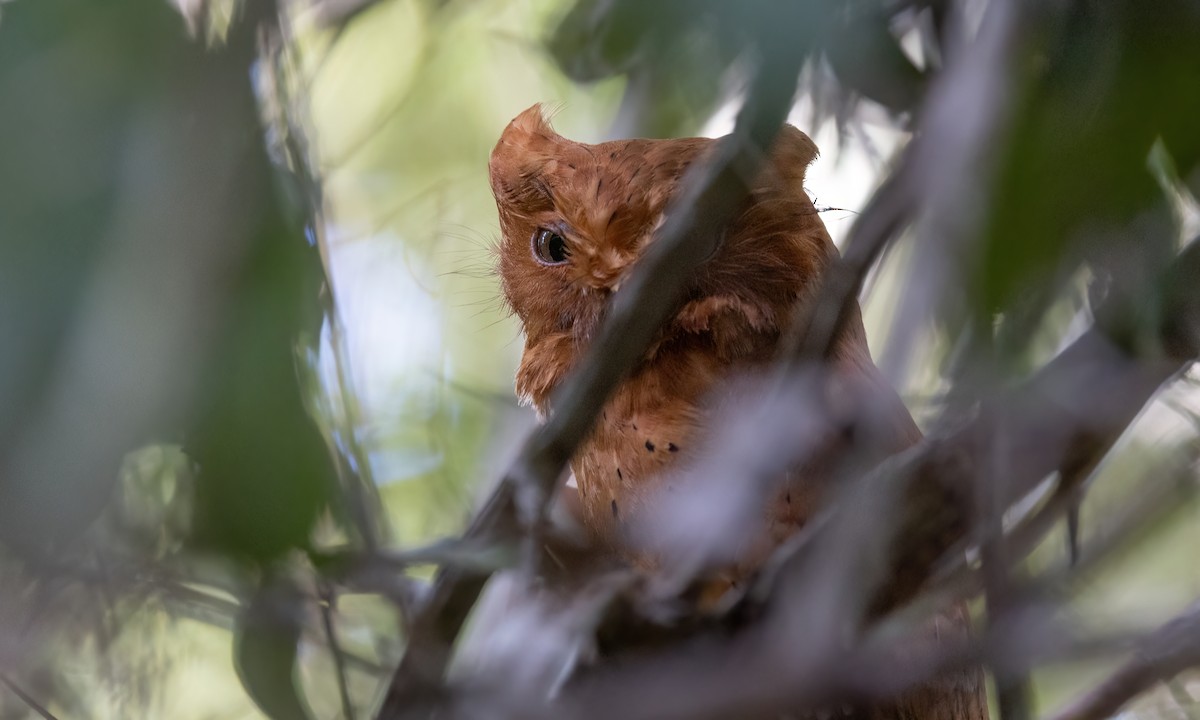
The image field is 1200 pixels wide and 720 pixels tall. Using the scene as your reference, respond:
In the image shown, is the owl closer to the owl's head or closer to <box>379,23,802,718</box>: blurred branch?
the owl's head

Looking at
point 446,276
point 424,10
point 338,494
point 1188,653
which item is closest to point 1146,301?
point 1188,653

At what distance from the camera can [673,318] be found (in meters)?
1.66

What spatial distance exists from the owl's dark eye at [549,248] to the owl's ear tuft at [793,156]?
36 centimetres

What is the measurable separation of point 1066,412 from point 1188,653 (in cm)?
18

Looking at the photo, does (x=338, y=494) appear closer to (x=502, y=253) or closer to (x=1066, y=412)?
(x=1066, y=412)

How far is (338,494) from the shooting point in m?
0.79

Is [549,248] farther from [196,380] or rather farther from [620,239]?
[196,380]

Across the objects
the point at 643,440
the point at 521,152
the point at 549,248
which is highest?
the point at 521,152

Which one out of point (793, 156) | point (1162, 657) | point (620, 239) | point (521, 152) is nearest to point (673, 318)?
point (620, 239)

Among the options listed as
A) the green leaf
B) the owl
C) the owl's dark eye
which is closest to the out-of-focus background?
the green leaf

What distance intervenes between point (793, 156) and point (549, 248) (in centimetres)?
43

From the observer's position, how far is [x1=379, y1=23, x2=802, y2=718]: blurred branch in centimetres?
79

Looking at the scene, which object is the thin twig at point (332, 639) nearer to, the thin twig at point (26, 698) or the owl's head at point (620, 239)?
the thin twig at point (26, 698)

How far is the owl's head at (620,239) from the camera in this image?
1.67 metres
